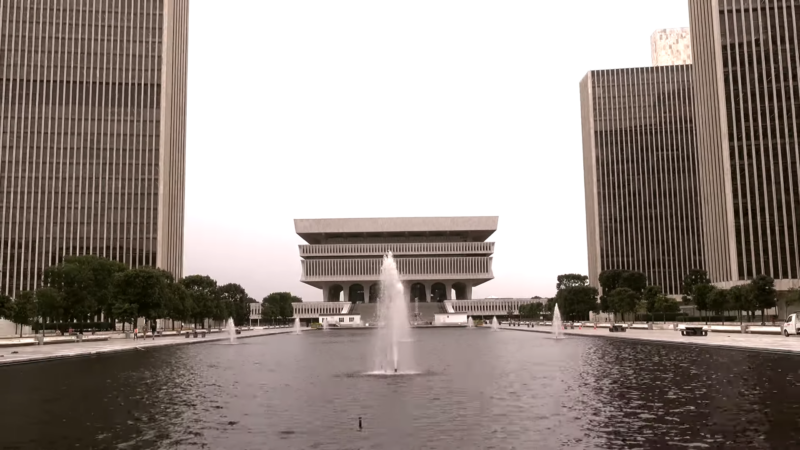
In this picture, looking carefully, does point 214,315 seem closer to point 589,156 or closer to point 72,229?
point 72,229

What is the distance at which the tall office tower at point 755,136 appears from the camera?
97250 mm

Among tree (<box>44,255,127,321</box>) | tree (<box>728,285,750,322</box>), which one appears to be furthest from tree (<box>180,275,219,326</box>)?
tree (<box>728,285,750,322</box>)

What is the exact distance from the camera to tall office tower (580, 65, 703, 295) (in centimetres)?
15275

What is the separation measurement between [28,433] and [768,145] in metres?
106

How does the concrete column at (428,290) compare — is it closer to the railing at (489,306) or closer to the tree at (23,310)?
the railing at (489,306)

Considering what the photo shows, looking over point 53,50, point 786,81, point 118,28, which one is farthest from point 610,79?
point 53,50

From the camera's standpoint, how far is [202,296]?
293 ft

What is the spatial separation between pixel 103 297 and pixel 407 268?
104441 millimetres

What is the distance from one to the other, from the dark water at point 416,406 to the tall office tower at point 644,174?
128 meters

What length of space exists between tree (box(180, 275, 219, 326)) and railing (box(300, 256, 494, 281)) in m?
72.4

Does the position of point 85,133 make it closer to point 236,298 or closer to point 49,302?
point 236,298

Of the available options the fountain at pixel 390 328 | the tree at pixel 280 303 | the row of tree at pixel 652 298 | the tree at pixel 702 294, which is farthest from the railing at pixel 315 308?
the fountain at pixel 390 328

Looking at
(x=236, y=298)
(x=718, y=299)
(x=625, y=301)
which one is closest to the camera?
(x=718, y=299)

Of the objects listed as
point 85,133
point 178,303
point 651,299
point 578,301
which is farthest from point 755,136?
point 85,133
